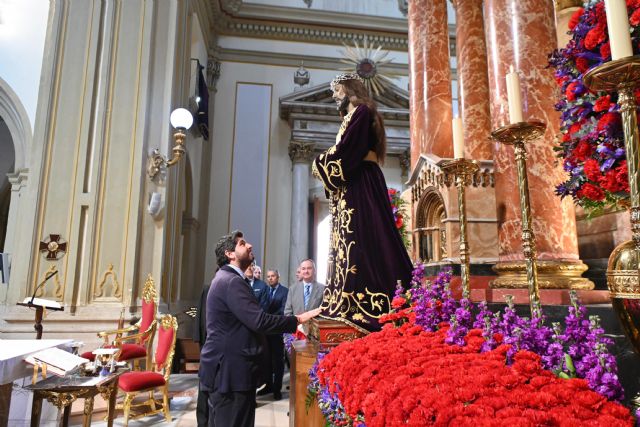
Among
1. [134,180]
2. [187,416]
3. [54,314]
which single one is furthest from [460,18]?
[54,314]

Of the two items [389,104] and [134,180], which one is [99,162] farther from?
[389,104]

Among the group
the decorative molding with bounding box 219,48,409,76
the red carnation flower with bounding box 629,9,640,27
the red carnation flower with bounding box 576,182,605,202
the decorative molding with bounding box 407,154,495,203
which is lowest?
the red carnation flower with bounding box 576,182,605,202

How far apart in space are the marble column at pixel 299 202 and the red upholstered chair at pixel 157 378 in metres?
5.61

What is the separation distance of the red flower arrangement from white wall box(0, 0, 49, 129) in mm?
7617

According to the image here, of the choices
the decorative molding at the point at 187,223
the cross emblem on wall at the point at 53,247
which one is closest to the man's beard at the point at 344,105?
the cross emblem on wall at the point at 53,247

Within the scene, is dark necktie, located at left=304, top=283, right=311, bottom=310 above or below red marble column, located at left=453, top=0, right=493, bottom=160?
below

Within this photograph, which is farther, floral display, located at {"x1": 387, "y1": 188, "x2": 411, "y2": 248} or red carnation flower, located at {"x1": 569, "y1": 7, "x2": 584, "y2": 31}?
floral display, located at {"x1": 387, "y1": 188, "x2": 411, "y2": 248}

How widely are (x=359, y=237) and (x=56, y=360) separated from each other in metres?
2.10

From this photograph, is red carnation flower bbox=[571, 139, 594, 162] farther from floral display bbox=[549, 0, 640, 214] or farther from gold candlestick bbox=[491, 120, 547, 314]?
gold candlestick bbox=[491, 120, 547, 314]

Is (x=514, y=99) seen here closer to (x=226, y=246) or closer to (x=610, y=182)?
(x=610, y=182)

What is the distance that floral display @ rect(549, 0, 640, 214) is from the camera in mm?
1436

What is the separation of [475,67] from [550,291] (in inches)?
100

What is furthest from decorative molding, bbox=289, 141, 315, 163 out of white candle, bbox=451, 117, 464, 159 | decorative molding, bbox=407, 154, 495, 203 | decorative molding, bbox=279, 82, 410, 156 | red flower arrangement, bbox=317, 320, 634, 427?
red flower arrangement, bbox=317, 320, 634, 427

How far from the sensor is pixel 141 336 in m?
4.97
